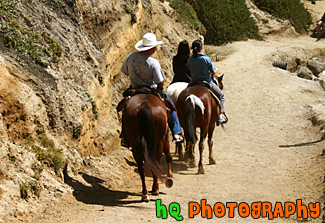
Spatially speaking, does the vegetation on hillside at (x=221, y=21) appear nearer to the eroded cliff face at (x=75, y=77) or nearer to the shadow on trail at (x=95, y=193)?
the eroded cliff face at (x=75, y=77)

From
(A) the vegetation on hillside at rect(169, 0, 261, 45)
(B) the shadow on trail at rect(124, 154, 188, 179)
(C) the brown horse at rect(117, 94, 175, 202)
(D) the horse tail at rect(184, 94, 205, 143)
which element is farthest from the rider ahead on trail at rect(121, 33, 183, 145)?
(A) the vegetation on hillside at rect(169, 0, 261, 45)

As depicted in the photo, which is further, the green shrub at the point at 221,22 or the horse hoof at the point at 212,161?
the green shrub at the point at 221,22

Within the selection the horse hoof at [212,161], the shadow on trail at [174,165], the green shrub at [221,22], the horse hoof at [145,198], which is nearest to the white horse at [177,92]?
the shadow on trail at [174,165]

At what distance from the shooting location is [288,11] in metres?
35.6

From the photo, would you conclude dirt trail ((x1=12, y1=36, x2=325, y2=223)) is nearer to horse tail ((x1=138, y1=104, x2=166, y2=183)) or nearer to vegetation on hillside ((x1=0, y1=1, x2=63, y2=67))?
horse tail ((x1=138, y1=104, x2=166, y2=183))

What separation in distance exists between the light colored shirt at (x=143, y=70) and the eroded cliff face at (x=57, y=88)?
1705 mm

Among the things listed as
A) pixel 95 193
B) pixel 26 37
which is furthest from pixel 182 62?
pixel 95 193

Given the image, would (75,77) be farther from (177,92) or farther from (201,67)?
(201,67)

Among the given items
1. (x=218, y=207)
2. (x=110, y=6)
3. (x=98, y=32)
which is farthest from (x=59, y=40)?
(x=218, y=207)

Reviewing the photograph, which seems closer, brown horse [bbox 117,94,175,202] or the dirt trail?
the dirt trail

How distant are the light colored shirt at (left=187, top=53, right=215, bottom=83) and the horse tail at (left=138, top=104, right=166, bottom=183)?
12.4 ft

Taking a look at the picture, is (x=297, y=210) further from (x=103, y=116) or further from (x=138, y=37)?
(x=138, y=37)

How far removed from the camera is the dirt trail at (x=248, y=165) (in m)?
7.87

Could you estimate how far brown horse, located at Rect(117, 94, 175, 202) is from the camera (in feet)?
26.8
